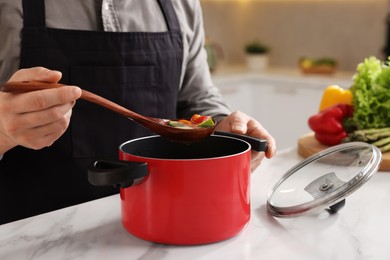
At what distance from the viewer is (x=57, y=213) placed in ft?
2.84

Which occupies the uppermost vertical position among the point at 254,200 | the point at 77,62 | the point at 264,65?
the point at 77,62

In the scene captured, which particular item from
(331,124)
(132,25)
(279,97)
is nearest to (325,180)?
(331,124)

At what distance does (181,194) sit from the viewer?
2.28 feet

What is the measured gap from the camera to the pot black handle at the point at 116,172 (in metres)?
0.65

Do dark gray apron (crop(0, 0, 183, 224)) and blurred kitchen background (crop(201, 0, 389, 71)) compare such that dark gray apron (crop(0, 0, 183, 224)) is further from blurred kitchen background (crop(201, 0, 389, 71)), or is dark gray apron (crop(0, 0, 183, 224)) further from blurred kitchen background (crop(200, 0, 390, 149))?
blurred kitchen background (crop(201, 0, 389, 71))

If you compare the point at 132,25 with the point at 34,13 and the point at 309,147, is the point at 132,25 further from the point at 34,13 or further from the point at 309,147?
the point at 309,147

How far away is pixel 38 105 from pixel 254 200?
0.42 metres

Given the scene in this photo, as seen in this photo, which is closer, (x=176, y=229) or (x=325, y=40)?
(x=176, y=229)

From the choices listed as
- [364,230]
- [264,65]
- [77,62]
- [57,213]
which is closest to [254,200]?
[364,230]

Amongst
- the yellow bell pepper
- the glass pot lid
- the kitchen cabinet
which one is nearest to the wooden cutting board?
the yellow bell pepper

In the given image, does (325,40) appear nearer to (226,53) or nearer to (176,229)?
(226,53)

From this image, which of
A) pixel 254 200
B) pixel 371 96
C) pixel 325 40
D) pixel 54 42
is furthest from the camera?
pixel 325 40

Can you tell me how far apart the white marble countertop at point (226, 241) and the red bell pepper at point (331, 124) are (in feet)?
1.44

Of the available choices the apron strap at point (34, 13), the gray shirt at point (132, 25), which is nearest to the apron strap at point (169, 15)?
the gray shirt at point (132, 25)
